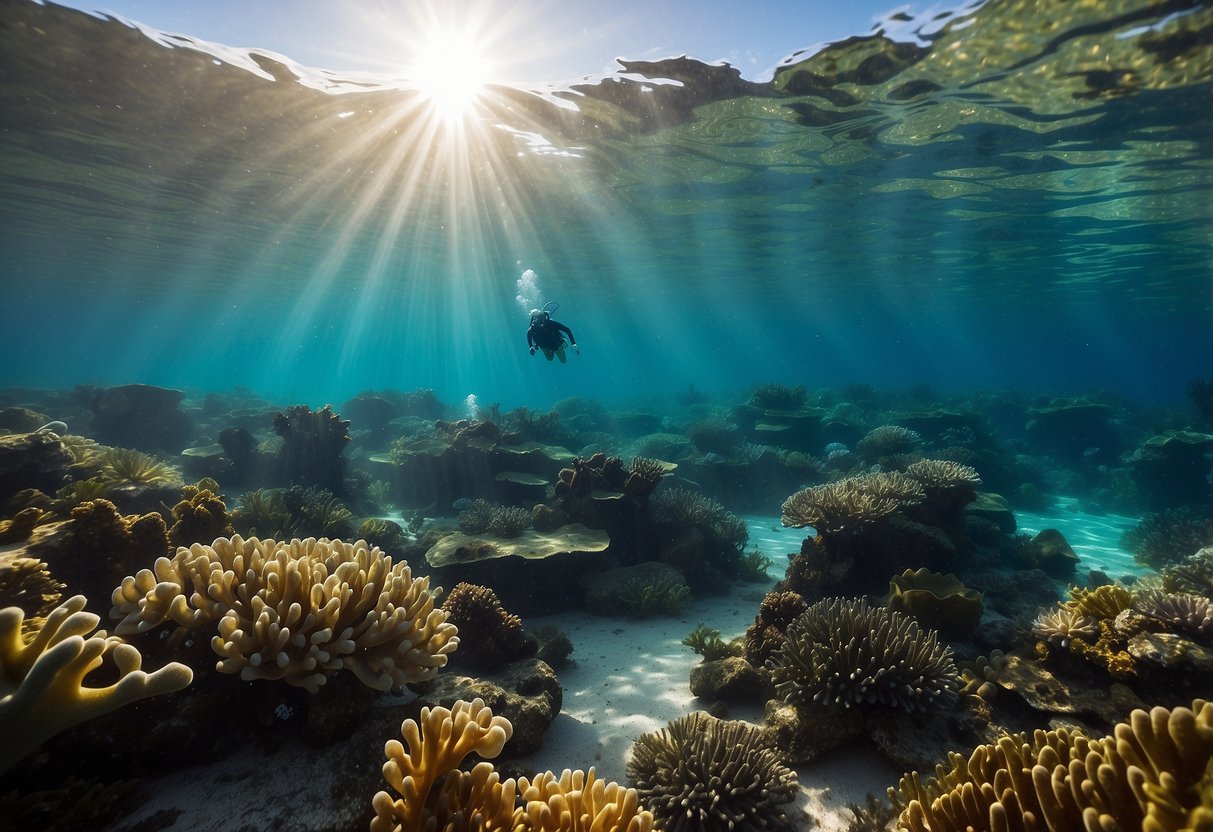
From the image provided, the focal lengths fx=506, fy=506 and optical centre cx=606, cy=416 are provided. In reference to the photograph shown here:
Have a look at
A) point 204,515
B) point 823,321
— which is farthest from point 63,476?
point 823,321

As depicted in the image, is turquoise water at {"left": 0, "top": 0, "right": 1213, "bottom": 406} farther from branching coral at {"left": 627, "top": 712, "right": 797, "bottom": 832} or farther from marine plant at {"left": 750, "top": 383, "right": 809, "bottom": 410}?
branching coral at {"left": 627, "top": 712, "right": 797, "bottom": 832}

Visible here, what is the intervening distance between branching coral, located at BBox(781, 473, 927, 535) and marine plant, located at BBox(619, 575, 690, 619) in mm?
2130

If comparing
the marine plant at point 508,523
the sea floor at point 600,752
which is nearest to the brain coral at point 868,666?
the sea floor at point 600,752

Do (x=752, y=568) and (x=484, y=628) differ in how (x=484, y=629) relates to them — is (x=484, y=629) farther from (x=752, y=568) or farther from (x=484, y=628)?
(x=752, y=568)

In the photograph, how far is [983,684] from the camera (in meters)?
4.55

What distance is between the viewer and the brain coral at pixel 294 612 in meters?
3.05

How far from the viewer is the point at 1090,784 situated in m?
2.02

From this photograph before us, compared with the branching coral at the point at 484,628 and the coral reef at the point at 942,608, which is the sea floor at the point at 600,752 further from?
the coral reef at the point at 942,608

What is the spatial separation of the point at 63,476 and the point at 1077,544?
2070 centimetres

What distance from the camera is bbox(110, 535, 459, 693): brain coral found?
3055 mm

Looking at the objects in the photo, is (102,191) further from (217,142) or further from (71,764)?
(71,764)

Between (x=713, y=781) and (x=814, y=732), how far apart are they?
45.1 inches

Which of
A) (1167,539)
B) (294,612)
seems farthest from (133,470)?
(1167,539)

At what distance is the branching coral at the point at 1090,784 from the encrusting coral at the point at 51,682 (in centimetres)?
376
